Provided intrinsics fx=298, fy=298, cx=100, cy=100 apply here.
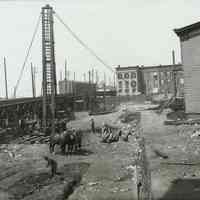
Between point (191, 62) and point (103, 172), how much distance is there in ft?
42.9

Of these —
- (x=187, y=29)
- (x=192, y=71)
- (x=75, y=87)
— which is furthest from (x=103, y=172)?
(x=75, y=87)

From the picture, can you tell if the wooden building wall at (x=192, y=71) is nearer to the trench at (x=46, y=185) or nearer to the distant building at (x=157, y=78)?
the trench at (x=46, y=185)

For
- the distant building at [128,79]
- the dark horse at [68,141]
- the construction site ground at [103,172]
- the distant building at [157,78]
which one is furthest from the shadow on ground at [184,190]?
the distant building at [128,79]

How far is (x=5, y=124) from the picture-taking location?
22984 millimetres

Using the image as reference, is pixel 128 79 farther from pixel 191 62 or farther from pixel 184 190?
pixel 184 190

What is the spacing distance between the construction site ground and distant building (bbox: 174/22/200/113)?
486 centimetres

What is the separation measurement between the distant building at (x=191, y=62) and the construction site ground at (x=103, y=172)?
486cm

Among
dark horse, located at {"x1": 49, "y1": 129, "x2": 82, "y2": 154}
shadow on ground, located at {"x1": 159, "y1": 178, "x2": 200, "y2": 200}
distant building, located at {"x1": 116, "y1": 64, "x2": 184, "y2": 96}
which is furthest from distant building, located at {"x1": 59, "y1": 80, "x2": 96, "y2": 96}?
shadow on ground, located at {"x1": 159, "y1": 178, "x2": 200, "y2": 200}

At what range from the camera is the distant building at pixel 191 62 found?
66.6ft

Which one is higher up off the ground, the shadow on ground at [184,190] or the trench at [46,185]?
the shadow on ground at [184,190]

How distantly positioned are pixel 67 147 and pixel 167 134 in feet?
19.3

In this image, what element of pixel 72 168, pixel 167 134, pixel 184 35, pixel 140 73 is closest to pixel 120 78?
pixel 140 73

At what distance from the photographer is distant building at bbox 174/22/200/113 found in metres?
20.3

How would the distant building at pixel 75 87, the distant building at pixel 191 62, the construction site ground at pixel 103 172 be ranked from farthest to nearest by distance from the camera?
1. the distant building at pixel 75 87
2. the distant building at pixel 191 62
3. the construction site ground at pixel 103 172
